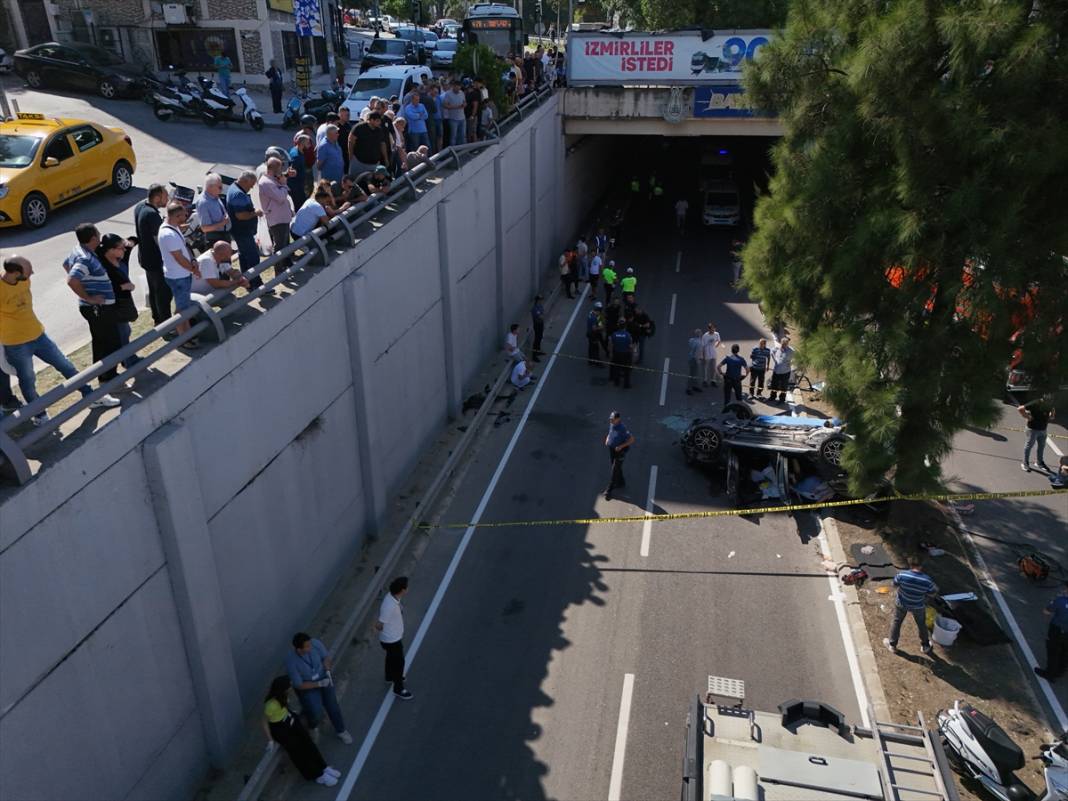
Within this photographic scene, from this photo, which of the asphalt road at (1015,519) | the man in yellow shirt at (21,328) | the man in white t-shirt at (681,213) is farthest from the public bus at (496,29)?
the man in yellow shirt at (21,328)

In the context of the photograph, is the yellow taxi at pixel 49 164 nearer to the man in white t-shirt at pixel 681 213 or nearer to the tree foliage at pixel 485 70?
the tree foliage at pixel 485 70

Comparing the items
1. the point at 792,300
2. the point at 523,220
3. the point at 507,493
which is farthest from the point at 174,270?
the point at 523,220

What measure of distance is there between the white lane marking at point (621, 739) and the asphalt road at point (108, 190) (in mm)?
8326

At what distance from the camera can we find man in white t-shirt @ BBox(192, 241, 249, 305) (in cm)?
959

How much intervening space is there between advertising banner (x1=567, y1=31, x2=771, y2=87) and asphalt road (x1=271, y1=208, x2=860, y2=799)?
13.6 m

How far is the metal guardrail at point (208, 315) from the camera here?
21.4 feet

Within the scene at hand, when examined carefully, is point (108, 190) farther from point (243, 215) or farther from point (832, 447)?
point (832, 447)

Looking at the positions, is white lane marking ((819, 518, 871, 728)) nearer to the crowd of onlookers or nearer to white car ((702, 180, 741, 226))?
→ the crowd of onlookers

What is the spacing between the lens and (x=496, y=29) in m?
39.3

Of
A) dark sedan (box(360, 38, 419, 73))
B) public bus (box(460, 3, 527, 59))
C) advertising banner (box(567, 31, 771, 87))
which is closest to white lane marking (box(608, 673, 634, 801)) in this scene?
advertising banner (box(567, 31, 771, 87))

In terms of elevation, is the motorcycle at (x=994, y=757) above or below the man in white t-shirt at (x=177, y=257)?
below

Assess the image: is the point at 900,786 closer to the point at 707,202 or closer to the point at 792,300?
the point at 792,300

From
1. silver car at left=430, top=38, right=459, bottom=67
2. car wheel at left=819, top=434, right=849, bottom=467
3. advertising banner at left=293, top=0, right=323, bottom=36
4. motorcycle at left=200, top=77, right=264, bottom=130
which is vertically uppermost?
advertising banner at left=293, top=0, right=323, bottom=36

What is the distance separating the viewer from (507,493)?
49.6 ft
